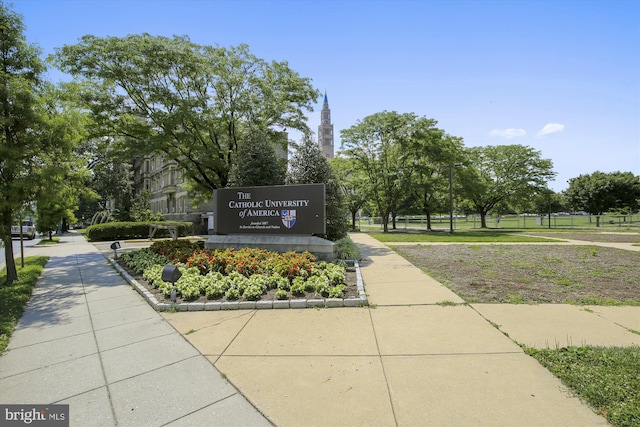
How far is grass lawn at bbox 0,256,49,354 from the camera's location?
4.91 metres

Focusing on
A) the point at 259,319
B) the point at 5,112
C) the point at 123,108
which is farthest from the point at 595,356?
the point at 123,108

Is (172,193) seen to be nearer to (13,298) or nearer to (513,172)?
(13,298)

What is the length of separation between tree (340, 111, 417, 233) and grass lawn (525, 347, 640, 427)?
72.6 ft

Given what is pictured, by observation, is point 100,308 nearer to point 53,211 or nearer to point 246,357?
point 246,357

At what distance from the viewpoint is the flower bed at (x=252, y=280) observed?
612cm

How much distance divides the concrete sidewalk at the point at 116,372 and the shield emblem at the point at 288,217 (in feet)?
17.0

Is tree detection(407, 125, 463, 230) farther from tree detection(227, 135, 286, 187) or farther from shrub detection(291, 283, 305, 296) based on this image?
shrub detection(291, 283, 305, 296)

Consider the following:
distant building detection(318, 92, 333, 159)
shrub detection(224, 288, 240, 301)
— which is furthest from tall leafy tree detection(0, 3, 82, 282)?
distant building detection(318, 92, 333, 159)

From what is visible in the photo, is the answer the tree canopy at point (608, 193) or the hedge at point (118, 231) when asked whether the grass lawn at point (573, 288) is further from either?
the tree canopy at point (608, 193)

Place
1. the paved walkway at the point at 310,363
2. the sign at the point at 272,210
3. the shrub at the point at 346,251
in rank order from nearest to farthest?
1. the paved walkway at the point at 310,363
2. the sign at the point at 272,210
3. the shrub at the point at 346,251

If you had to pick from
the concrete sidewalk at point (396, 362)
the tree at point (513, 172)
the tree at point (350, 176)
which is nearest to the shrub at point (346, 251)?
the concrete sidewalk at point (396, 362)

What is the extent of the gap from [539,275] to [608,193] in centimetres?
5678

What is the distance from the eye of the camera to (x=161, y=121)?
13.6 metres

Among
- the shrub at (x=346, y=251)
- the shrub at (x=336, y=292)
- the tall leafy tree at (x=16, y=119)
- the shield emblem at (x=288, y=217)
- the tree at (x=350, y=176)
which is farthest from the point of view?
the tree at (x=350, y=176)
